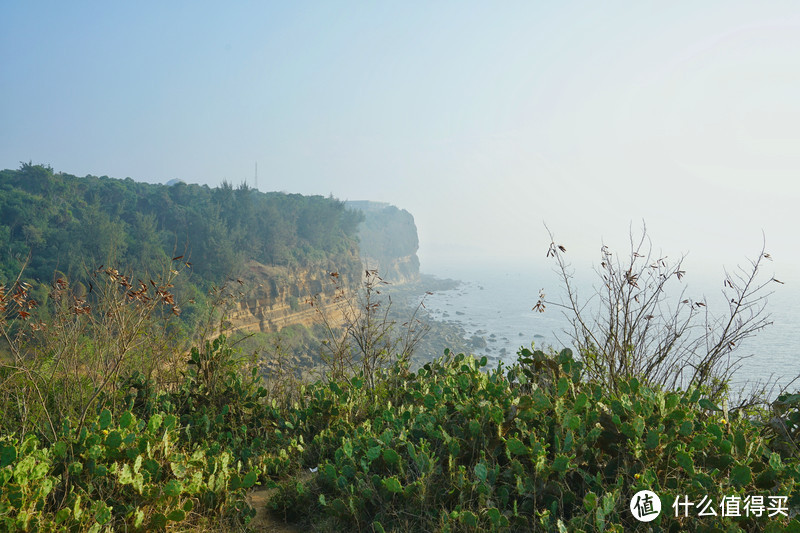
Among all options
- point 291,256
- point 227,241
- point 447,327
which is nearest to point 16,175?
point 227,241

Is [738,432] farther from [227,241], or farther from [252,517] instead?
[227,241]

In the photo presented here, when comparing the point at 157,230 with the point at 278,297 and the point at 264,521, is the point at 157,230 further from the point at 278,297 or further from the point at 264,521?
the point at 264,521

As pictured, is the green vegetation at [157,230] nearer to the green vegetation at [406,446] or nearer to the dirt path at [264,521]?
the green vegetation at [406,446]

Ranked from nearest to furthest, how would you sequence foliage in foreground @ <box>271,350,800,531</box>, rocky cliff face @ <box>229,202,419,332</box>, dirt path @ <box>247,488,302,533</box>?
foliage in foreground @ <box>271,350,800,531</box> < dirt path @ <box>247,488,302,533</box> < rocky cliff face @ <box>229,202,419,332</box>

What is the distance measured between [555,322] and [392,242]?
155 ft

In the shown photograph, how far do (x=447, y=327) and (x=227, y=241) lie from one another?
63.3ft

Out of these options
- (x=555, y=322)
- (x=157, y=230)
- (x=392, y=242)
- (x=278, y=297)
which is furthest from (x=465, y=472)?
(x=392, y=242)

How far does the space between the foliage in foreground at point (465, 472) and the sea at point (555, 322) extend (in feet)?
2.74

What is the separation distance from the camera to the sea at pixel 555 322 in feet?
45.2

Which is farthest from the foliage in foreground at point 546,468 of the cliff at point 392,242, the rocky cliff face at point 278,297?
the cliff at point 392,242

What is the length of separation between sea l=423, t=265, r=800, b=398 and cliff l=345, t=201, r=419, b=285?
32.9 ft

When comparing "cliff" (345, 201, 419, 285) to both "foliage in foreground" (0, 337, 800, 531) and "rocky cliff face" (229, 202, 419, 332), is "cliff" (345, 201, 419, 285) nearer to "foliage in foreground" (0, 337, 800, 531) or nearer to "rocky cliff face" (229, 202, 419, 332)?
"rocky cliff face" (229, 202, 419, 332)

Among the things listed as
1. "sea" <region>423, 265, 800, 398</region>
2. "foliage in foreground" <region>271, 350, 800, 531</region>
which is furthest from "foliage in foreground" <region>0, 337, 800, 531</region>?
"sea" <region>423, 265, 800, 398</region>

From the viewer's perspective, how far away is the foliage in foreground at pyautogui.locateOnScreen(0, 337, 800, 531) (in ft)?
6.83
